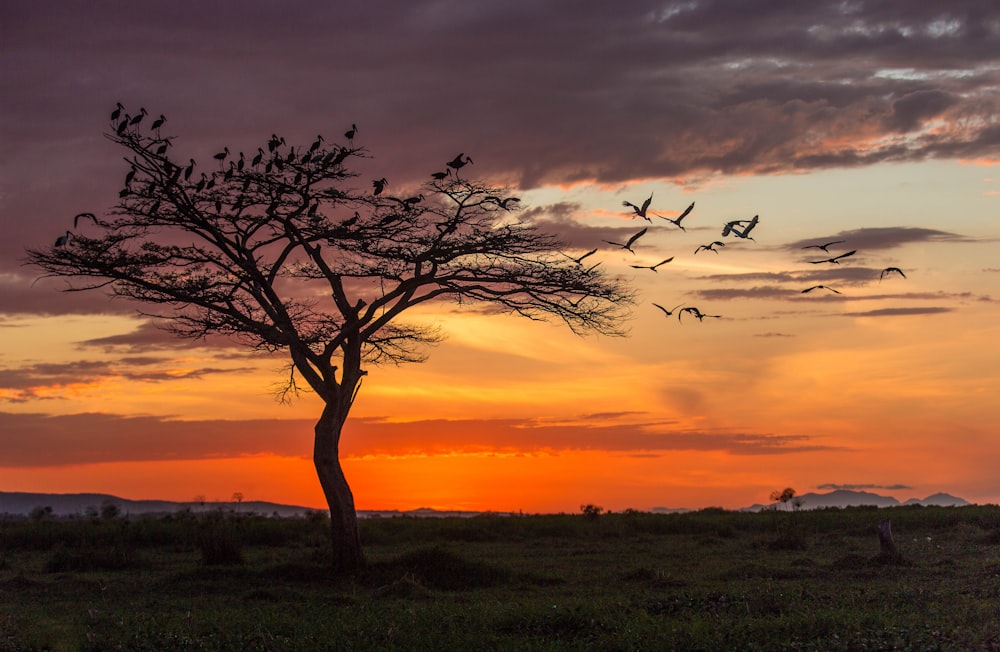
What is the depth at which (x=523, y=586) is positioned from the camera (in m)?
21.2

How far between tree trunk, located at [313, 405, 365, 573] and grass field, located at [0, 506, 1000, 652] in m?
0.81

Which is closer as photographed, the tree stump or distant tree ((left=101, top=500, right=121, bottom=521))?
the tree stump

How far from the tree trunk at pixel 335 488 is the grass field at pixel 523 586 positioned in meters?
0.81

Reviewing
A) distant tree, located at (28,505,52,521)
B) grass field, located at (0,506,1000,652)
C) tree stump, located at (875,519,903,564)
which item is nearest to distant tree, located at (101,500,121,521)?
distant tree, located at (28,505,52,521)

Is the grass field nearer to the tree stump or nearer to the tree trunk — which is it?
the tree stump

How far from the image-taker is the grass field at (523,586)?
47.0 feet

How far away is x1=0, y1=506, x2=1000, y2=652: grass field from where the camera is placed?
14.3 m

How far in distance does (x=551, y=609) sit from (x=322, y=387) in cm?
986

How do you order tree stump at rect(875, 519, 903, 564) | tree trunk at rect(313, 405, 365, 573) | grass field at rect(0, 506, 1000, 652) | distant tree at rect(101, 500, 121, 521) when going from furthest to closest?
distant tree at rect(101, 500, 121, 521) < tree trunk at rect(313, 405, 365, 573) < tree stump at rect(875, 519, 903, 564) < grass field at rect(0, 506, 1000, 652)

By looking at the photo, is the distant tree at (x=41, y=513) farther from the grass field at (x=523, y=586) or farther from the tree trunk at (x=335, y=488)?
the tree trunk at (x=335, y=488)

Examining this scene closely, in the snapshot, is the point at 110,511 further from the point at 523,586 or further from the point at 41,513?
the point at 523,586

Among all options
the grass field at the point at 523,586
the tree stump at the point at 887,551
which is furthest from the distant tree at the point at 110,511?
the tree stump at the point at 887,551

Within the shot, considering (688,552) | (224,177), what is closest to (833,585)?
(688,552)

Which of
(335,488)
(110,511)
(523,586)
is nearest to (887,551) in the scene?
(523,586)
